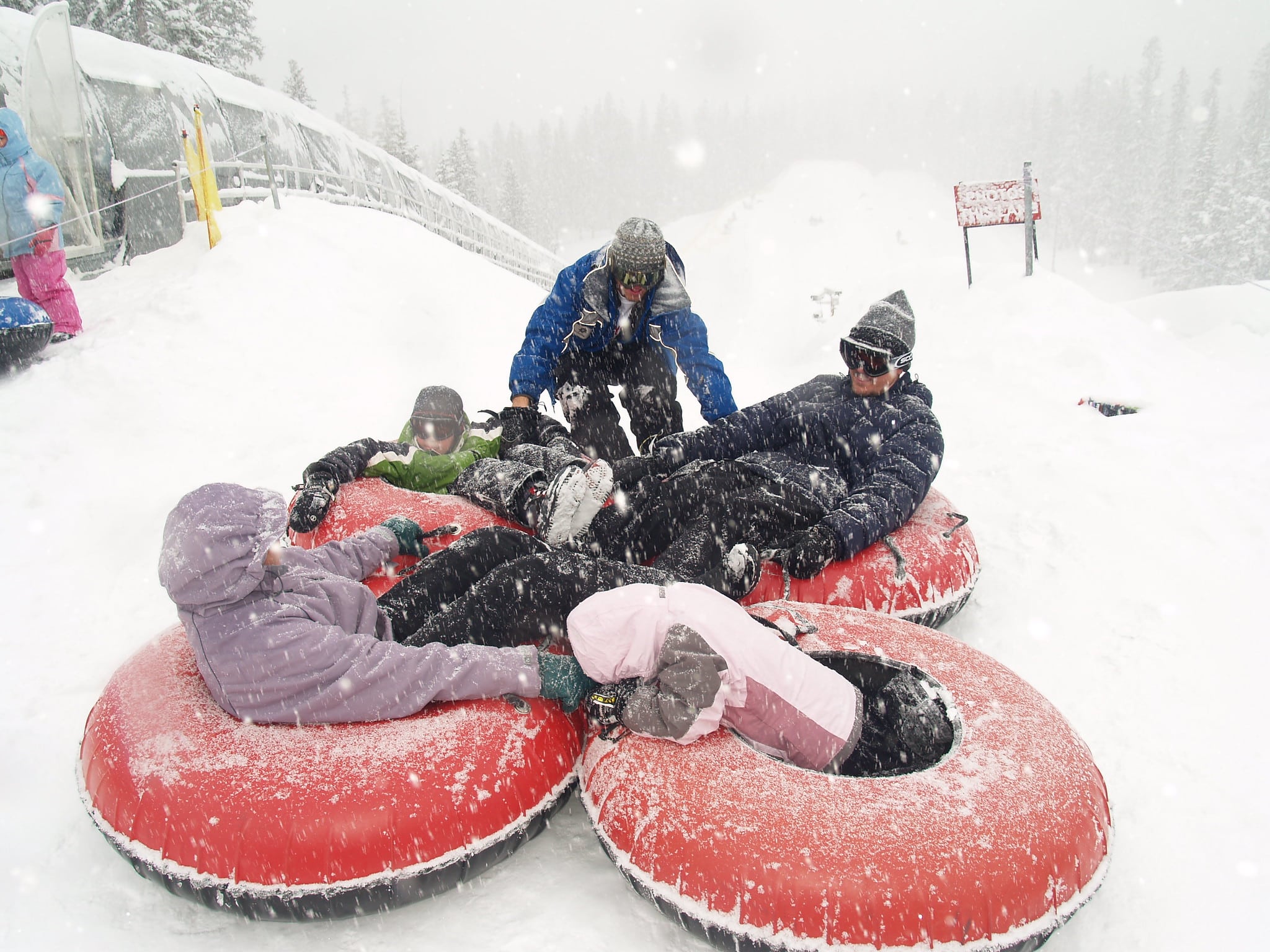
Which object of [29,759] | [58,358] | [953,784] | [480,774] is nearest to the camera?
[953,784]

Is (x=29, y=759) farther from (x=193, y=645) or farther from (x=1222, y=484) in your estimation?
(x=1222, y=484)

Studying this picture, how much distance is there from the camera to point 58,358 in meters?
6.19

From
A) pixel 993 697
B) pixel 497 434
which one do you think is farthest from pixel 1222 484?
pixel 497 434

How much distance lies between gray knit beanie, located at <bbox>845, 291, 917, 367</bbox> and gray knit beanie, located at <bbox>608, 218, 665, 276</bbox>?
3.78 feet

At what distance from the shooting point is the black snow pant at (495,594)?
2.68 meters

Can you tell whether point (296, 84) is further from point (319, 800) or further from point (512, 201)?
point (319, 800)

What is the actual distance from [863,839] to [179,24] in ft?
84.8

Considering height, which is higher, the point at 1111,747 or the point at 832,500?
the point at 832,500

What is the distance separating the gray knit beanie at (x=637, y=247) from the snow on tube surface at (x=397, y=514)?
1.59m

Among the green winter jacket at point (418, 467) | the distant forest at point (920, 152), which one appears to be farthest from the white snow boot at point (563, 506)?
the distant forest at point (920, 152)

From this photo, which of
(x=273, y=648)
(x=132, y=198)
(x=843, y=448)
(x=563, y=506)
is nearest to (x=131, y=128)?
(x=132, y=198)

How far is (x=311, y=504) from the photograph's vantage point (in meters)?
3.61

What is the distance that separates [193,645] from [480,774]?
37.3 inches

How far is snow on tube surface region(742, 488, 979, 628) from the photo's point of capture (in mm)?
3230
